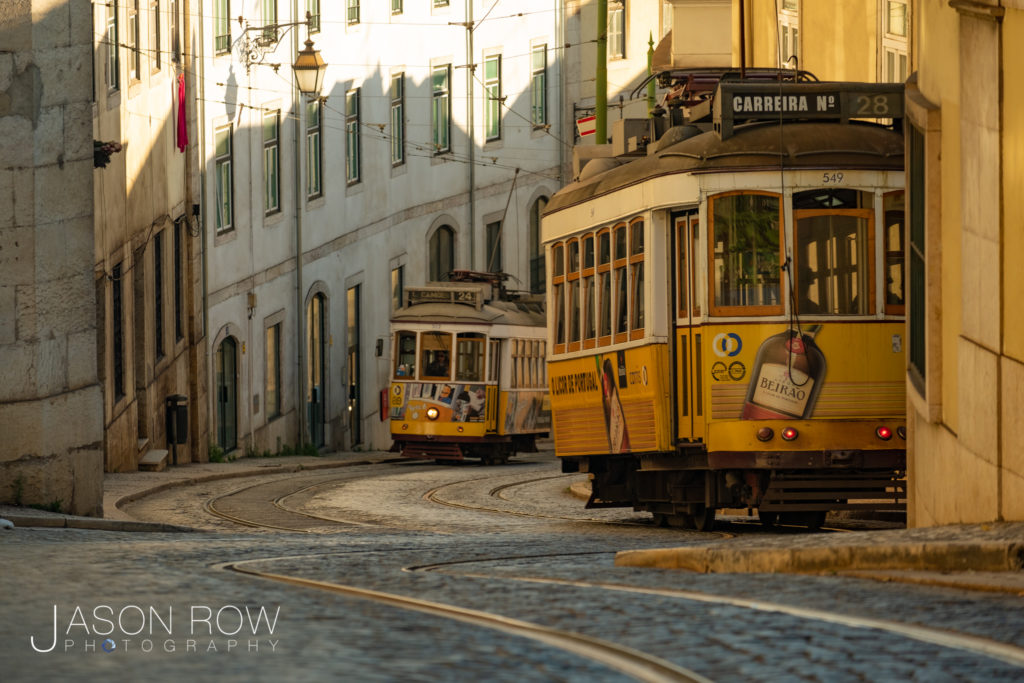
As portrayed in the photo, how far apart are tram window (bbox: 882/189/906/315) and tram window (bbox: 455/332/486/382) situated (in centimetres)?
1910

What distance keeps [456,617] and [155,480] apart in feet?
67.2

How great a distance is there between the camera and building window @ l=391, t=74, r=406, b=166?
44188 millimetres

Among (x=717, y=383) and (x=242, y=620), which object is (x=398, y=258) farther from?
(x=242, y=620)

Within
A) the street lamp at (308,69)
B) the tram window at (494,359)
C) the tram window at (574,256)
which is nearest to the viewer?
the tram window at (574,256)

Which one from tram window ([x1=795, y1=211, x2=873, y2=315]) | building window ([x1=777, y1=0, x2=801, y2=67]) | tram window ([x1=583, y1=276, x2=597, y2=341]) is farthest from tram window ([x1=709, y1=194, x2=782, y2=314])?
building window ([x1=777, y1=0, x2=801, y2=67])

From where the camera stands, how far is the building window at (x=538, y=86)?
51.1 m

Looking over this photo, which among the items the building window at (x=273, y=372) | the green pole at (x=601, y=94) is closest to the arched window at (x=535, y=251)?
the building window at (x=273, y=372)

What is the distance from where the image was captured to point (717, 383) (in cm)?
1570

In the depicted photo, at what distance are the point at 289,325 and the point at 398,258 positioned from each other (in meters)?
6.44

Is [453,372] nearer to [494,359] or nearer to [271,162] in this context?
[494,359]

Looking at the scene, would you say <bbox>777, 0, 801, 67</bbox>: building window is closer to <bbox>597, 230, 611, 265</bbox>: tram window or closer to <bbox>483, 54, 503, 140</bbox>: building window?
<bbox>597, 230, 611, 265</bbox>: tram window

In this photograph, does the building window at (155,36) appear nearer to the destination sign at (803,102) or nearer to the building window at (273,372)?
the building window at (273,372)

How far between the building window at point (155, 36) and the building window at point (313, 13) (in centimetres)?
810

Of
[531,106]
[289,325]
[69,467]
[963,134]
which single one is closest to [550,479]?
[289,325]
